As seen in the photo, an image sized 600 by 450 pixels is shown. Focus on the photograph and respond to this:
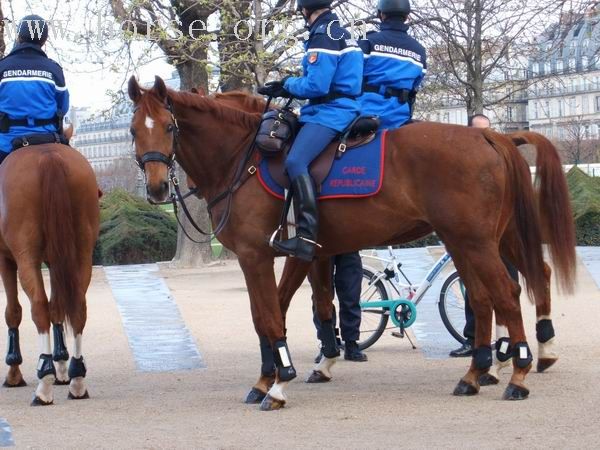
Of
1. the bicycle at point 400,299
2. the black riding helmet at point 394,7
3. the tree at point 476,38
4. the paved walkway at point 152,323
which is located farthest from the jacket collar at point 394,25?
the tree at point 476,38

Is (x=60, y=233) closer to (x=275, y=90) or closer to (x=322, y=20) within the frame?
(x=275, y=90)

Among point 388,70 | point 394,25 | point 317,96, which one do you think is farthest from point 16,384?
point 394,25

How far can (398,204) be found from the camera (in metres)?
7.39

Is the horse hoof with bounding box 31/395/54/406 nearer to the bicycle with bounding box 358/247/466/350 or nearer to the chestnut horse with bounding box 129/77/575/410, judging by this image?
the chestnut horse with bounding box 129/77/575/410

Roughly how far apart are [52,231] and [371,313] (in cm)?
337

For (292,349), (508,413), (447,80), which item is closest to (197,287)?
(292,349)

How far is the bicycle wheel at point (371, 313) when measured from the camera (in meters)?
9.75

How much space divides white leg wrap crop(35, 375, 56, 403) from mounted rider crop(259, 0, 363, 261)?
5.96 ft

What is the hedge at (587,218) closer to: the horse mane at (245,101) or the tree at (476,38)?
the tree at (476,38)

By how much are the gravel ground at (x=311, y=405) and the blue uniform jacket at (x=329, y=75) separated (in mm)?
1887

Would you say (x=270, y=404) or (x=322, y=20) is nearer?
(x=270, y=404)

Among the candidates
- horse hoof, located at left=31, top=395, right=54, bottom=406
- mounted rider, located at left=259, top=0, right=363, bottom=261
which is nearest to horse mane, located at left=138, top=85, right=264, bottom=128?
mounted rider, located at left=259, top=0, right=363, bottom=261

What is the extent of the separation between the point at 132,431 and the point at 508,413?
2.24 meters

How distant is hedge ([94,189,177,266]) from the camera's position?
20.0 m
